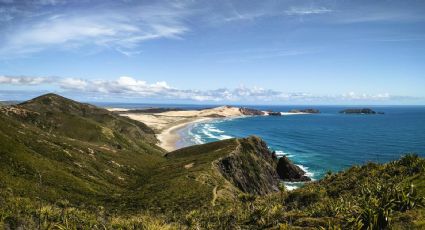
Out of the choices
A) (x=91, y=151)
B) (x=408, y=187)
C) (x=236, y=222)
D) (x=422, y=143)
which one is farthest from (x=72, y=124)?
(x=422, y=143)

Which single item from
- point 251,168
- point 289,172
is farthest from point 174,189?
point 289,172

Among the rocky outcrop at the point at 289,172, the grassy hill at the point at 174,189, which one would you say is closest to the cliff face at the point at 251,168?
the grassy hill at the point at 174,189

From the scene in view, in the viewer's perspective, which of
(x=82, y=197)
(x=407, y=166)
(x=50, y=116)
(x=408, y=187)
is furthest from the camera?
(x=50, y=116)

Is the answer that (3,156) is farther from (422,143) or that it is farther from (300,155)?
(422,143)

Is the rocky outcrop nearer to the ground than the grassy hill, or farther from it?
nearer to the ground

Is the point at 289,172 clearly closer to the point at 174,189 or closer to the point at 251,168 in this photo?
the point at 251,168

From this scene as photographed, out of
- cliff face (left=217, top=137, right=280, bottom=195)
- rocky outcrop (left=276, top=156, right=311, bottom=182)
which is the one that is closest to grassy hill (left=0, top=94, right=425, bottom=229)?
cliff face (left=217, top=137, right=280, bottom=195)

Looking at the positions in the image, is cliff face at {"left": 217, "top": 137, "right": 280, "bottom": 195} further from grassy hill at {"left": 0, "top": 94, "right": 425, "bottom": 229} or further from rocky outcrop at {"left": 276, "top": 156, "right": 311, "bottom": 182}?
rocky outcrop at {"left": 276, "top": 156, "right": 311, "bottom": 182}
